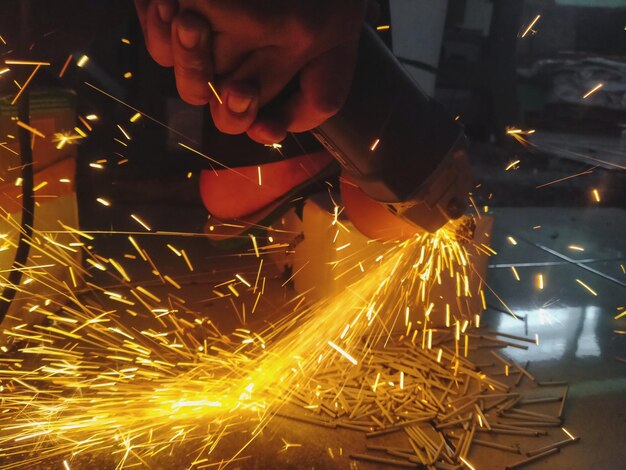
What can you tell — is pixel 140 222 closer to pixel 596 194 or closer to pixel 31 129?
pixel 31 129

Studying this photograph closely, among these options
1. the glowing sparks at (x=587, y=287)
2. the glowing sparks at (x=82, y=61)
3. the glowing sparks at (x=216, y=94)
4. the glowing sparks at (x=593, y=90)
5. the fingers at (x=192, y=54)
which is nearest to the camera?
the fingers at (x=192, y=54)

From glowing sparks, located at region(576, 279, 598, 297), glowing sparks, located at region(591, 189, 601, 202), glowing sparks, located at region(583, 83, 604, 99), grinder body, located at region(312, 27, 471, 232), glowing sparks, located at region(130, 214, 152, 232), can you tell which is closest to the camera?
grinder body, located at region(312, 27, 471, 232)

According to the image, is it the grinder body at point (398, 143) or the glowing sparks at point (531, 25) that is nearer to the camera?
the grinder body at point (398, 143)

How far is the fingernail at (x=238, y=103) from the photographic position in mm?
991

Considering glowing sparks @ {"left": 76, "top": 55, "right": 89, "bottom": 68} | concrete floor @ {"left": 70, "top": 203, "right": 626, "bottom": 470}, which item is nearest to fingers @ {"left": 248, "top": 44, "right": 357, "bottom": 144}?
concrete floor @ {"left": 70, "top": 203, "right": 626, "bottom": 470}

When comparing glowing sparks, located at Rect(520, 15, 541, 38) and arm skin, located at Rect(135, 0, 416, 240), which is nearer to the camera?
arm skin, located at Rect(135, 0, 416, 240)

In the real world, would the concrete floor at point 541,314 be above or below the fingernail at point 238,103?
below

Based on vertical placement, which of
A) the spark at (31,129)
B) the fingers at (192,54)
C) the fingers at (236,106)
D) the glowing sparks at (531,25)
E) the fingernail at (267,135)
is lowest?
the spark at (31,129)

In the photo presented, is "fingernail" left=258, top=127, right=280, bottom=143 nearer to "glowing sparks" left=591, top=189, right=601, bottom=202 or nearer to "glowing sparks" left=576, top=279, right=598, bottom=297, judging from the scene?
"glowing sparks" left=576, top=279, right=598, bottom=297

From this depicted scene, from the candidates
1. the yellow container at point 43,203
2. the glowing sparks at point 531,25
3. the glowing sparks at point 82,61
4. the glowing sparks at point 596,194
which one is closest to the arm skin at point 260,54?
the yellow container at point 43,203

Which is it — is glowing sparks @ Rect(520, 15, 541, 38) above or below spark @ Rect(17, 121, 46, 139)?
above

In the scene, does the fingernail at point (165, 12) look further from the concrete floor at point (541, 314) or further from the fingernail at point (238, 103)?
the concrete floor at point (541, 314)

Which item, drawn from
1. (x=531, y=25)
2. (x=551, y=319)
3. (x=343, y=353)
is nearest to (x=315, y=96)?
(x=343, y=353)

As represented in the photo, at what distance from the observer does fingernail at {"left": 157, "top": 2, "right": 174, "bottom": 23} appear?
92 centimetres
